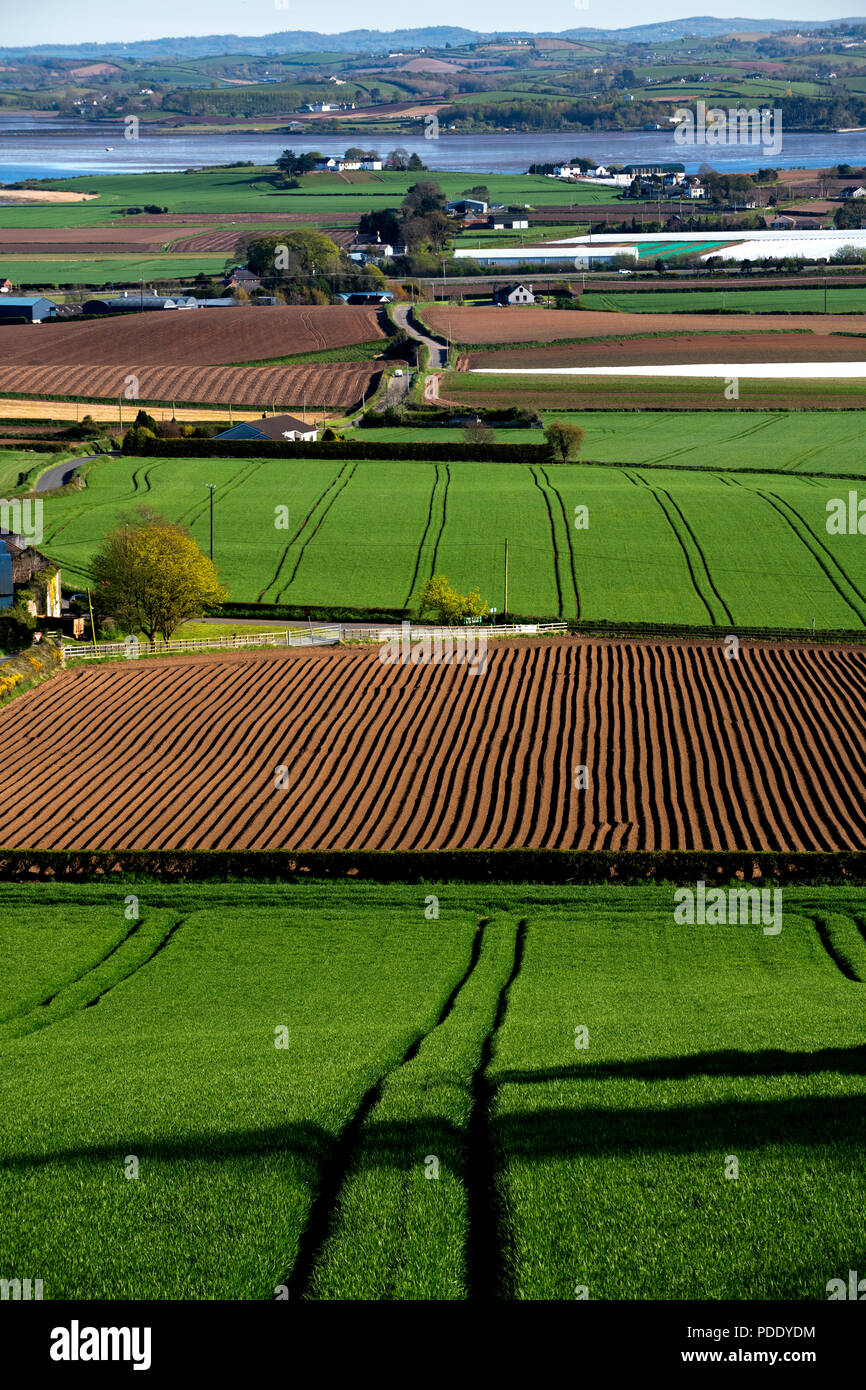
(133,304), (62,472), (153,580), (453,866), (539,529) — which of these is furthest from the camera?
(133,304)

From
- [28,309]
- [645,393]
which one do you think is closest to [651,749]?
[645,393]

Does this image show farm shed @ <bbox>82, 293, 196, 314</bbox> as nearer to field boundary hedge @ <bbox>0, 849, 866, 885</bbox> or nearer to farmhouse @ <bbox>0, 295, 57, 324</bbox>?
farmhouse @ <bbox>0, 295, 57, 324</bbox>

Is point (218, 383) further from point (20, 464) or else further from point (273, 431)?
point (20, 464)

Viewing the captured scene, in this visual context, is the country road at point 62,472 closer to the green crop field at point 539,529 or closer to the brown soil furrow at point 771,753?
the green crop field at point 539,529

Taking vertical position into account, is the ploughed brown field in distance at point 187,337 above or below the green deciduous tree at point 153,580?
above

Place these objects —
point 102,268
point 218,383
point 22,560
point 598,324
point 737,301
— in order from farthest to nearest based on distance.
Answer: point 102,268 → point 737,301 → point 598,324 → point 218,383 → point 22,560

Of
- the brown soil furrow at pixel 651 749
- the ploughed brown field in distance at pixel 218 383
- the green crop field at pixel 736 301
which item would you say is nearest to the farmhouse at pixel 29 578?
the brown soil furrow at pixel 651 749
